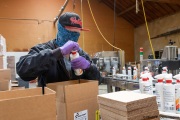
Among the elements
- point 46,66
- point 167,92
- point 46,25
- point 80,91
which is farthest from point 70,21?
point 46,25

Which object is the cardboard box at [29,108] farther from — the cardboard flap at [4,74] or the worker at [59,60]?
the cardboard flap at [4,74]

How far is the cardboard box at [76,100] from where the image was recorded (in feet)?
3.50

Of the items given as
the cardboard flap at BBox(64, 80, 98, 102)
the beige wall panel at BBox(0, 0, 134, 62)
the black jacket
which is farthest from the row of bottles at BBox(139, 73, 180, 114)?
the beige wall panel at BBox(0, 0, 134, 62)

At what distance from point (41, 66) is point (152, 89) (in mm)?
768

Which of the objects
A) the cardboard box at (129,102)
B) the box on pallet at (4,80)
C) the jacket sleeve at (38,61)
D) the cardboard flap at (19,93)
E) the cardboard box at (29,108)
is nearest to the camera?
the cardboard box at (29,108)

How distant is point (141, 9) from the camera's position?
810cm

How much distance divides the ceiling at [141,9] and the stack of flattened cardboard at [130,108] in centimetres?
625

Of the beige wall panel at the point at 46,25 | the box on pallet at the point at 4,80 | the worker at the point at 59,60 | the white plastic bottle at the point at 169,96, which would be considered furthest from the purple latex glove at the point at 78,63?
the beige wall panel at the point at 46,25

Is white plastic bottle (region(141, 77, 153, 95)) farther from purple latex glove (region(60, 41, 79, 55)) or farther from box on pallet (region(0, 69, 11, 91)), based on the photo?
box on pallet (region(0, 69, 11, 91))

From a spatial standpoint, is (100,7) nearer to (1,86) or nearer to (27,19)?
(27,19)

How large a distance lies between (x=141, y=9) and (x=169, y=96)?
7638 millimetres

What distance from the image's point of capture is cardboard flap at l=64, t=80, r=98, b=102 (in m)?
1.07

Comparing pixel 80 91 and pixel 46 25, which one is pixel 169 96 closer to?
pixel 80 91

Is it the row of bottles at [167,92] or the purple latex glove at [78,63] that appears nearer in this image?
the row of bottles at [167,92]
